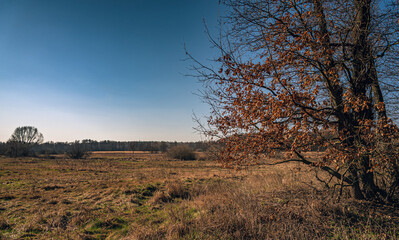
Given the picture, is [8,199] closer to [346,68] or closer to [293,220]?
[293,220]

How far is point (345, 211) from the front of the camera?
456 cm

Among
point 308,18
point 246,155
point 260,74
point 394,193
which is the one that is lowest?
point 394,193

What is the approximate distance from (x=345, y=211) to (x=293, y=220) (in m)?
1.48

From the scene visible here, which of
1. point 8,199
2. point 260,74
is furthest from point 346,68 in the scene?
point 8,199

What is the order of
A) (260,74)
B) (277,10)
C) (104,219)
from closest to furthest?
(260,74) < (277,10) < (104,219)

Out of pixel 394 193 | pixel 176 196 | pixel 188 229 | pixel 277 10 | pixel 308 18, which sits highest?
pixel 277 10

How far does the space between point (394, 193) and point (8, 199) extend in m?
15.4

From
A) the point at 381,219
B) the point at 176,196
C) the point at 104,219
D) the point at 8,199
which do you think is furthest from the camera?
the point at 176,196

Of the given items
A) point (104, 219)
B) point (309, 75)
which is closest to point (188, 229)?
point (104, 219)

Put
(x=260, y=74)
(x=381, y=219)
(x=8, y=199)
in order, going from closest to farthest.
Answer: (x=381, y=219)
(x=260, y=74)
(x=8, y=199)

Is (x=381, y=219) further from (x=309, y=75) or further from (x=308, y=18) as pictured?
(x=308, y=18)

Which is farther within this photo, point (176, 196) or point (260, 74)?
point (176, 196)

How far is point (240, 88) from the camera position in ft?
15.9

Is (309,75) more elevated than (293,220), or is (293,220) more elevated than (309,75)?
(309,75)
